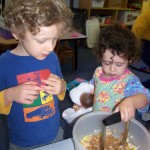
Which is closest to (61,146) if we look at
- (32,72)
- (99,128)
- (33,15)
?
(99,128)

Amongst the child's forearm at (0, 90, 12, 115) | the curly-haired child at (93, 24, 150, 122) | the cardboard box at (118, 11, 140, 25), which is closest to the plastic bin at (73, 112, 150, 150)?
the curly-haired child at (93, 24, 150, 122)

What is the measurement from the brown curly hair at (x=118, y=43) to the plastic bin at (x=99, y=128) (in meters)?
0.28

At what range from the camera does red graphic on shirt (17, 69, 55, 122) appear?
2.52 feet

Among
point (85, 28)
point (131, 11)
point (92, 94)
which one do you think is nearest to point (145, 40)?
point (92, 94)

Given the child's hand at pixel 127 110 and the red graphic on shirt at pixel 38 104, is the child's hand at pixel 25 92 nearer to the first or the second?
the red graphic on shirt at pixel 38 104

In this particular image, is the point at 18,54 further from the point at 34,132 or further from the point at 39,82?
the point at 34,132

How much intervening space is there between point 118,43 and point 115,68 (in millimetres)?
100

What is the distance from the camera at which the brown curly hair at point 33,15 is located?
0.63 metres

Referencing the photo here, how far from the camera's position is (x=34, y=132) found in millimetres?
812

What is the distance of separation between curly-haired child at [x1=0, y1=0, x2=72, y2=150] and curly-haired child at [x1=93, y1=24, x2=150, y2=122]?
20 centimetres

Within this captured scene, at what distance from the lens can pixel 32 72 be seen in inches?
30.5

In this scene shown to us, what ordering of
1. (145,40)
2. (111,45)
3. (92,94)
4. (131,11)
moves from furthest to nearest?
(131,11) → (145,40) → (92,94) → (111,45)

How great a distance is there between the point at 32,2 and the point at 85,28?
313cm

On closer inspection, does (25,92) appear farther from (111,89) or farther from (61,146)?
(111,89)
